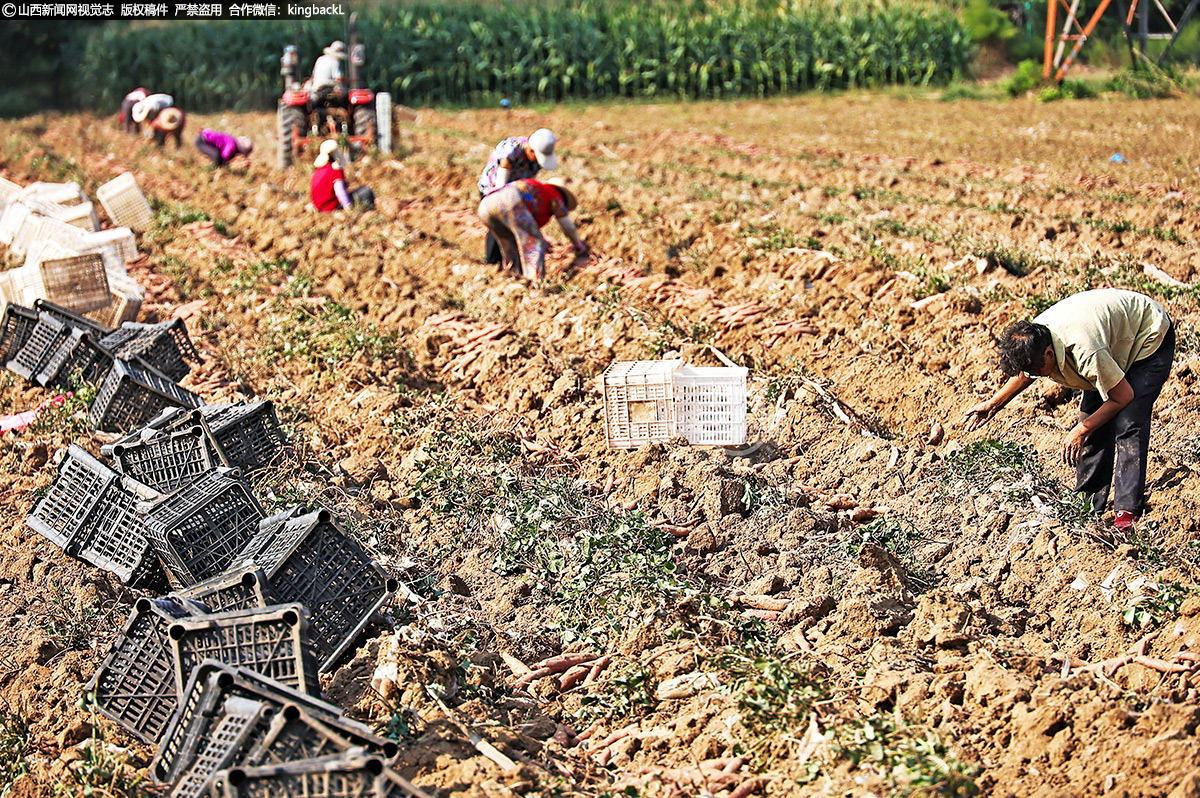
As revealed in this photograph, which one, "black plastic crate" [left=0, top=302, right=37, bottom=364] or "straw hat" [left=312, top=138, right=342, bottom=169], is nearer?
"black plastic crate" [left=0, top=302, right=37, bottom=364]

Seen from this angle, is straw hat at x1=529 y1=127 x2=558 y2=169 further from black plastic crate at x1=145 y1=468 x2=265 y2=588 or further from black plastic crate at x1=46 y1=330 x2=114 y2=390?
black plastic crate at x1=145 y1=468 x2=265 y2=588

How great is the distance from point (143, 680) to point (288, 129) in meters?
13.3

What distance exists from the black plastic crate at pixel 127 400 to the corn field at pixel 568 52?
19.2m

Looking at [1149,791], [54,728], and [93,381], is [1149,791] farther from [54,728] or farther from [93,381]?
[93,381]

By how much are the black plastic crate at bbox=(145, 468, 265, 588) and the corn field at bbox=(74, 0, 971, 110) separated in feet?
68.3

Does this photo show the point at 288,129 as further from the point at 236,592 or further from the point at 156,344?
the point at 236,592

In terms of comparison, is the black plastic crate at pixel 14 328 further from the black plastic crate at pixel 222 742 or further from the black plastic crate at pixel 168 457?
the black plastic crate at pixel 222 742

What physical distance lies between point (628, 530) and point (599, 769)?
1520mm

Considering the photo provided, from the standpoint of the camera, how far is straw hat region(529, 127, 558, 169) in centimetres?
941

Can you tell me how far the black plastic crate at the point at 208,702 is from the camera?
11.7ft

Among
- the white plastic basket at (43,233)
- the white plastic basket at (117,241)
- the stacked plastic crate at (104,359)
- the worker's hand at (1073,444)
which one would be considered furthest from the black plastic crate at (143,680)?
the white plastic basket at (43,233)

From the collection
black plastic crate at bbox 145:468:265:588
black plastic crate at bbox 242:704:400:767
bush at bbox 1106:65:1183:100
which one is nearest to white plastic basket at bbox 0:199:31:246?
black plastic crate at bbox 145:468:265:588

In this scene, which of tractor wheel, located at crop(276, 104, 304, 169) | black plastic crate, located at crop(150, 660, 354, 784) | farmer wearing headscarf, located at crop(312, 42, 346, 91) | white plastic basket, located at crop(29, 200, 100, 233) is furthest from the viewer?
farmer wearing headscarf, located at crop(312, 42, 346, 91)

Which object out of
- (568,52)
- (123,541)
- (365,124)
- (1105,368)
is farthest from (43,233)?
(568,52)
